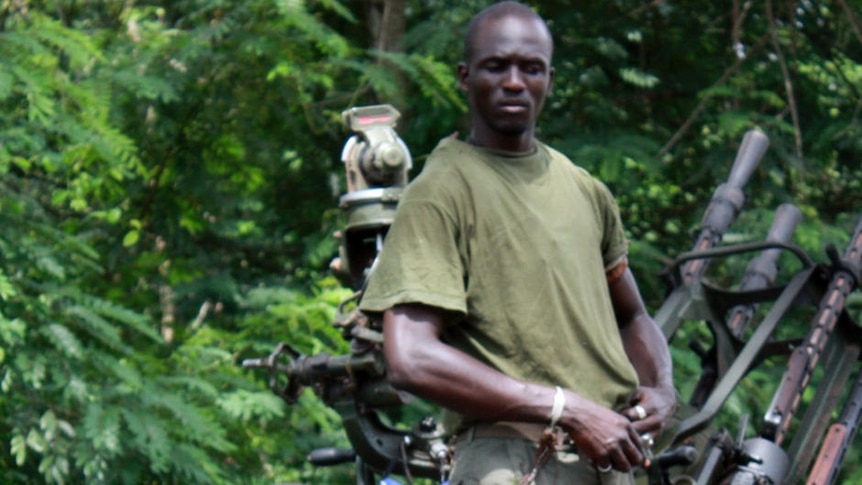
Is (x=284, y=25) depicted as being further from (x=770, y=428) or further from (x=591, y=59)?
(x=770, y=428)

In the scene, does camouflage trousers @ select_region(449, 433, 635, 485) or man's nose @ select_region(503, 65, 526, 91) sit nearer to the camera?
camouflage trousers @ select_region(449, 433, 635, 485)

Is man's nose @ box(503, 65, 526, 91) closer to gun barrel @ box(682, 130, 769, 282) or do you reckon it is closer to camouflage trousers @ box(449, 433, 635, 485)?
camouflage trousers @ box(449, 433, 635, 485)

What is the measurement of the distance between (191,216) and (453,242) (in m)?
4.24

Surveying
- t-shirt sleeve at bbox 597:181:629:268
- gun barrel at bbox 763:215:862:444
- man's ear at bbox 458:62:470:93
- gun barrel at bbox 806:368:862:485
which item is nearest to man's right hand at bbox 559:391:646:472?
t-shirt sleeve at bbox 597:181:629:268

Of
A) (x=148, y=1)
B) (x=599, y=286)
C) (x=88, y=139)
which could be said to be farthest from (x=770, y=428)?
(x=148, y=1)

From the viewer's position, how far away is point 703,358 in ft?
17.4

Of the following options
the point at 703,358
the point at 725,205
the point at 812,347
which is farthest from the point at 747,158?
the point at 812,347

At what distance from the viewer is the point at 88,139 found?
5730mm

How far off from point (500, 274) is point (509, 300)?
5 centimetres

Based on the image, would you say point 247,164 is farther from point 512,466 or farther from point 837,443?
point 512,466

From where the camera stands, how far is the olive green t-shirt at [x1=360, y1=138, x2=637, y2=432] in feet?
9.10

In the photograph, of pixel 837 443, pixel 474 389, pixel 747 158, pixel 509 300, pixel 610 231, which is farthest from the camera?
pixel 747 158

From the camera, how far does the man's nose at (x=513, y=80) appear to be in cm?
293

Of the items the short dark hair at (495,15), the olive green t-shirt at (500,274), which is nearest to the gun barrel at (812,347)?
the olive green t-shirt at (500,274)
